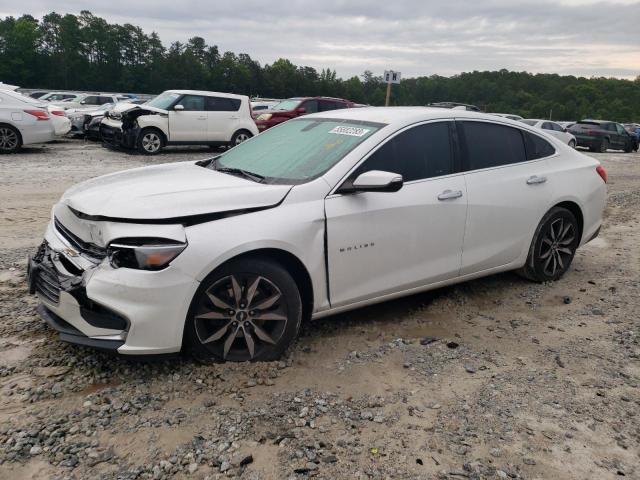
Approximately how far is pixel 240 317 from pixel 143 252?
2.30 feet

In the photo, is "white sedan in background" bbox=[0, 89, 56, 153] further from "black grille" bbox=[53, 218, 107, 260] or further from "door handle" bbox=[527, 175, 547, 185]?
"door handle" bbox=[527, 175, 547, 185]

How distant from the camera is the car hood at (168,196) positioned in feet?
10.4

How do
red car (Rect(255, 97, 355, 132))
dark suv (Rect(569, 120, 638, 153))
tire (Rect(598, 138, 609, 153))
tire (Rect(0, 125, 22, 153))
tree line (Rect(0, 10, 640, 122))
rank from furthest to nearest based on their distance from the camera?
1. tree line (Rect(0, 10, 640, 122))
2. tire (Rect(598, 138, 609, 153))
3. dark suv (Rect(569, 120, 638, 153))
4. red car (Rect(255, 97, 355, 132))
5. tire (Rect(0, 125, 22, 153))

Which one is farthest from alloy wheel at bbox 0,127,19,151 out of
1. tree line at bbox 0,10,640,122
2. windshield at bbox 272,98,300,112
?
tree line at bbox 0,10,640,122

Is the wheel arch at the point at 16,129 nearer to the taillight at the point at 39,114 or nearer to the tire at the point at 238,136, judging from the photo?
the taillight at the point at 39,114

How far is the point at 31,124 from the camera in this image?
12.7m

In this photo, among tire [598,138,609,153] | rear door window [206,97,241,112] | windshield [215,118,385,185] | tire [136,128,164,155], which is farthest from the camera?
tire [598,138,609,153]

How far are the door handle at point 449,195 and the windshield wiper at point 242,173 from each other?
1.37 meters

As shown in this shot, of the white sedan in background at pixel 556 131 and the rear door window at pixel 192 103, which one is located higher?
the rear door window at pixel 192 103

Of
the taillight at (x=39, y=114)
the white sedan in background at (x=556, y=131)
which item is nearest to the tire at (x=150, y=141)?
the taillight at (x=39, y=114)

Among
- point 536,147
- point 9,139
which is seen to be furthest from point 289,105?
point 536,147

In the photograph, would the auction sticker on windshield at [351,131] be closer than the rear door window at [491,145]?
Yes

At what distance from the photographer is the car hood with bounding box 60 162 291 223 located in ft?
10.4

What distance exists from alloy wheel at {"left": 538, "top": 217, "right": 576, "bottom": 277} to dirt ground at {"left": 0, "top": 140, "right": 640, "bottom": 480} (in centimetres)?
57
